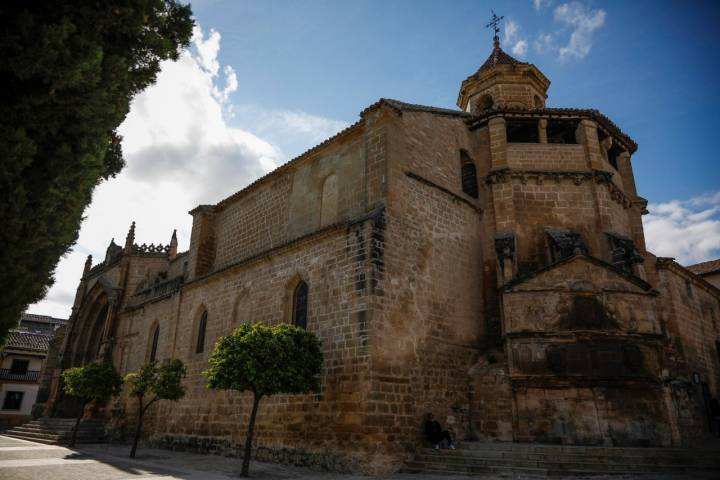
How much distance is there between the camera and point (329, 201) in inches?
579

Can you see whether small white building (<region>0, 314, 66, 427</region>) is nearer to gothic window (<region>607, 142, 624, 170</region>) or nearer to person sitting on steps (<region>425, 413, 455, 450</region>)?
person sitting on steps (<region>425, 413, 455, 450</region>)

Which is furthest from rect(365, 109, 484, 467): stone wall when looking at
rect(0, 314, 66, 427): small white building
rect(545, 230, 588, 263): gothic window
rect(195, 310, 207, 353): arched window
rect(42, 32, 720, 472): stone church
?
rect(0, 314, 66, 427): small white building

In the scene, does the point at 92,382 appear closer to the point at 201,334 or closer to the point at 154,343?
the point at 154,343

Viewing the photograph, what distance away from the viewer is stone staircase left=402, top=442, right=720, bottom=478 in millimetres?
8898

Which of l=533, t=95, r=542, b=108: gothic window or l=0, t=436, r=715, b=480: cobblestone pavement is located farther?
l=533, t=95, r=542, b=108: gothic window

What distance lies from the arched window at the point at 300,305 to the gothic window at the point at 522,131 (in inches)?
372

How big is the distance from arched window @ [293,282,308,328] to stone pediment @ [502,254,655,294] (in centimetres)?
552

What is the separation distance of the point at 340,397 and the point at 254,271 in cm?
601

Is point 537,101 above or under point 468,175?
above

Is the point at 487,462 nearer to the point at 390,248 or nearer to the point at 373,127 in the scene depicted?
the point at 390,248


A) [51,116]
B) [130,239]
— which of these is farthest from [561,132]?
[130,239]

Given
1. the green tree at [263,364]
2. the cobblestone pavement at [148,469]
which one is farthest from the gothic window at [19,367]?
the green tree at [263,364]

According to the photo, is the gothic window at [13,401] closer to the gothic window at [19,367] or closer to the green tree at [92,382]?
the gothic window at [19,367]

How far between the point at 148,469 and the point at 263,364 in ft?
12.3
